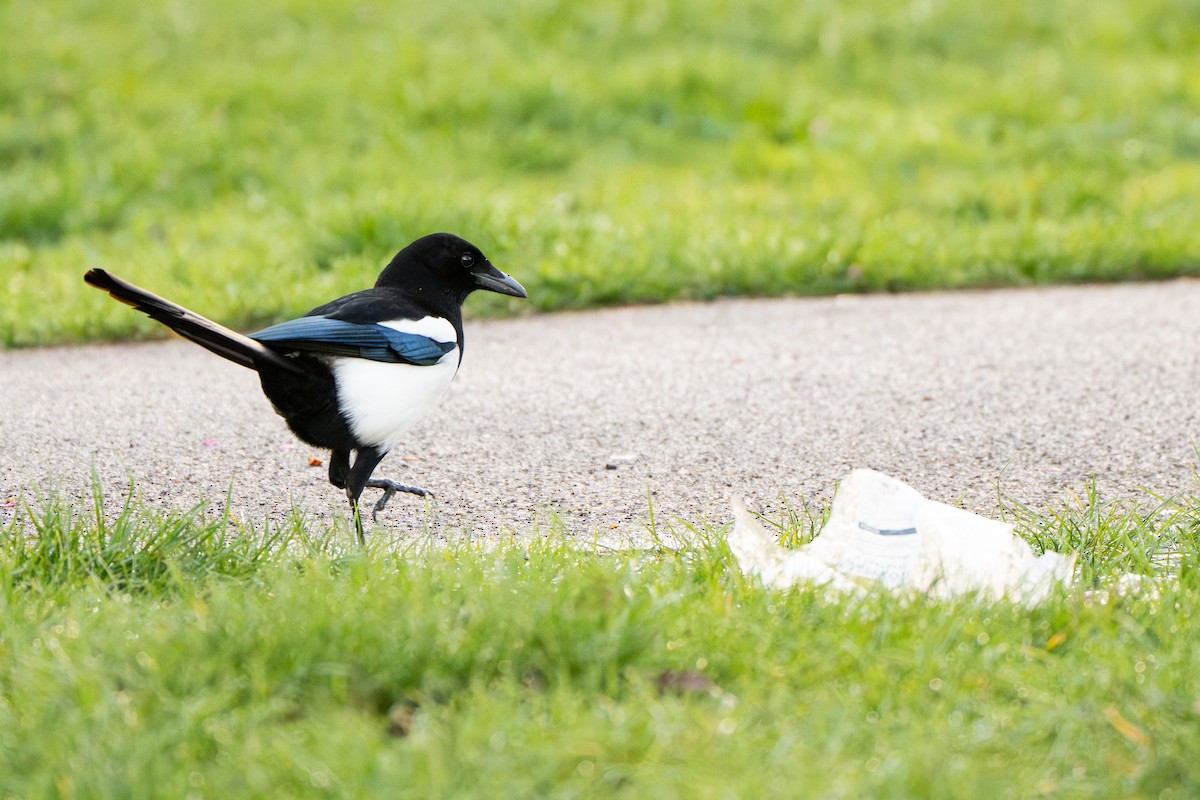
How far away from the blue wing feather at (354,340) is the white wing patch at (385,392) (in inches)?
0.8

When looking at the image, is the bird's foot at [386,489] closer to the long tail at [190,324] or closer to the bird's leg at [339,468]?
the bird's leg at [339,468]

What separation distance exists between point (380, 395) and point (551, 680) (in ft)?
4.10

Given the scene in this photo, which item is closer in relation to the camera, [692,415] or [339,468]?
[339,468]

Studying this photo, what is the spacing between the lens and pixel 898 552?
3.33m

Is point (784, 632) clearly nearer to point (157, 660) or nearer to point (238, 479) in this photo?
point (157, 660)

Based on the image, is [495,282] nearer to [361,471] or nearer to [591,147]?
[361,471]

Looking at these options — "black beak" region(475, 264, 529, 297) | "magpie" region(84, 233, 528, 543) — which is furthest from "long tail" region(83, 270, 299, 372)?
"black beak" region(475, 264, 529, 297)

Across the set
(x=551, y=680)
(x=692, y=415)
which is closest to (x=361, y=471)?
(x=551, y=680)

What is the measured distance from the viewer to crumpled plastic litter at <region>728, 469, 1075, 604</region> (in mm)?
3219

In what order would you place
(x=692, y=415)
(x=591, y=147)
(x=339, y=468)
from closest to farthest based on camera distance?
1. (x=339, y=468)
2. (x=692, y=415)
3. (x=591, y=147)

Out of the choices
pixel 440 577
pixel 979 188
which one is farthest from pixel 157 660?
pixel 979 188

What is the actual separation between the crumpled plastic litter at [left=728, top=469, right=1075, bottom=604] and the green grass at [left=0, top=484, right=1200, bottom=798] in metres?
0.10

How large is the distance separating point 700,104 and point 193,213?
3534mm

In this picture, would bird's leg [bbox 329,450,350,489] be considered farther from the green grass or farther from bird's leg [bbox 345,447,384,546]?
the green grass
